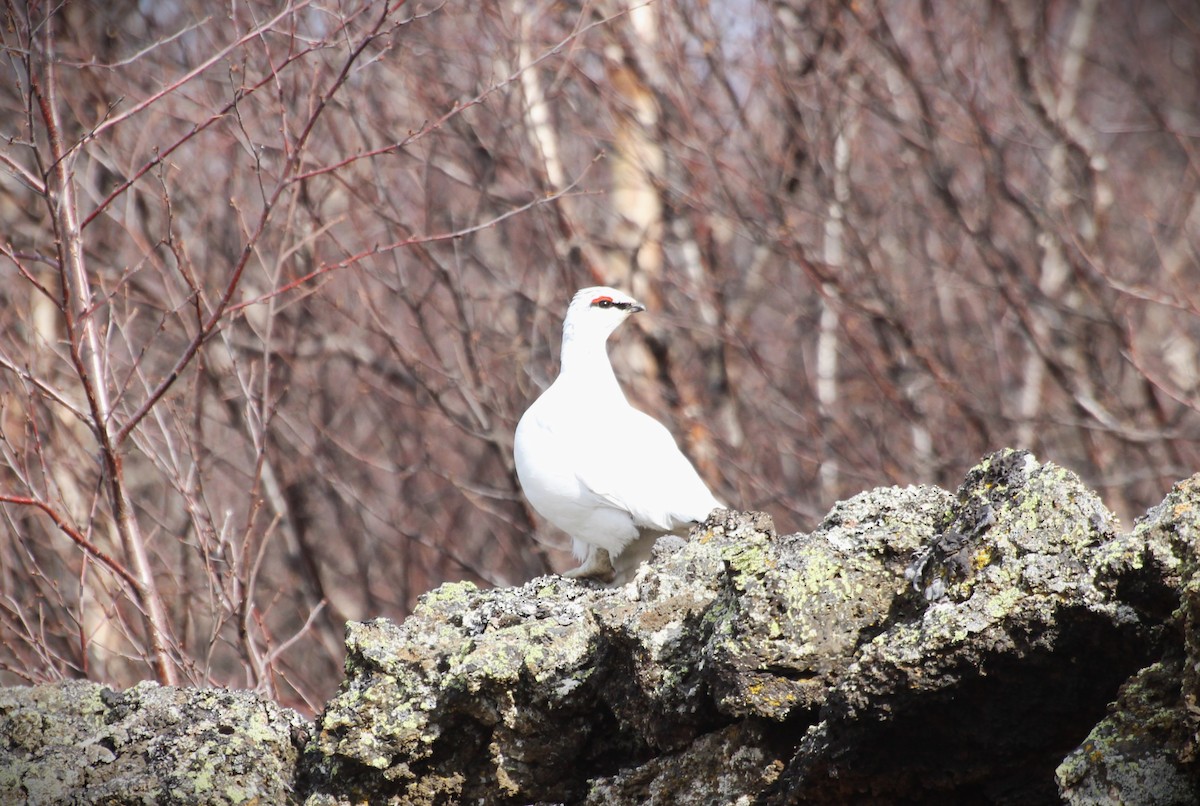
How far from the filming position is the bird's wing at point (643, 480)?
199 inches

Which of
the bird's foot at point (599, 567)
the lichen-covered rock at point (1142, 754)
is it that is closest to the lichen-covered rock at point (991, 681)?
the lichen-covered rock at point (1142, 754)

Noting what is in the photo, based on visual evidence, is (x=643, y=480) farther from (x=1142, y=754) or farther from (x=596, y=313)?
(x=1142, y=754)

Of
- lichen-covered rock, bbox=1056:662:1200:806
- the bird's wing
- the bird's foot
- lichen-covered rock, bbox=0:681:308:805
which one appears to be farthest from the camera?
the bird's foot

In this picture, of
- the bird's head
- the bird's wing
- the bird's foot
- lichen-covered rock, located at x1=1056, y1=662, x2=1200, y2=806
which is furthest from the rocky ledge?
the bird's head

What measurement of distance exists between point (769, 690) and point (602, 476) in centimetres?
242

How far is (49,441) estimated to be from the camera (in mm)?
6965

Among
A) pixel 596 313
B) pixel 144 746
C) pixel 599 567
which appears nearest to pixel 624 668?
pixel 144 746

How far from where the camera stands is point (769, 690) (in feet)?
8.87

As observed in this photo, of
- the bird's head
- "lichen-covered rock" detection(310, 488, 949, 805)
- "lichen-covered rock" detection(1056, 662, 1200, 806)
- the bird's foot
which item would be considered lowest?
"lichen-covered rock" detection(1056, 662, 1200, 806)

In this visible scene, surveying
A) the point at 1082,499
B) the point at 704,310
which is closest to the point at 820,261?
the point at 704,310

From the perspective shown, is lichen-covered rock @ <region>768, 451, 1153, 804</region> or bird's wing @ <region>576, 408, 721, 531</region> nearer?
lichen-covered rock @ <region>768, 451, 1153, 804</region>

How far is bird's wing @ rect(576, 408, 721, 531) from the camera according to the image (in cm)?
506

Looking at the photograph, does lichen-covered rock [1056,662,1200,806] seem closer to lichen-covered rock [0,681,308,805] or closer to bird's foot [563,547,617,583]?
lichen-covered rock [0,681,308,805]

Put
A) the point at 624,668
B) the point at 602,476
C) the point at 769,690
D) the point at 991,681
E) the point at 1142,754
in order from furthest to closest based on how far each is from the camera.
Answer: the point at 602,476 → the point at 624,668 → the point at 769,690 → the point at 991,681 → the point at 1142,754
